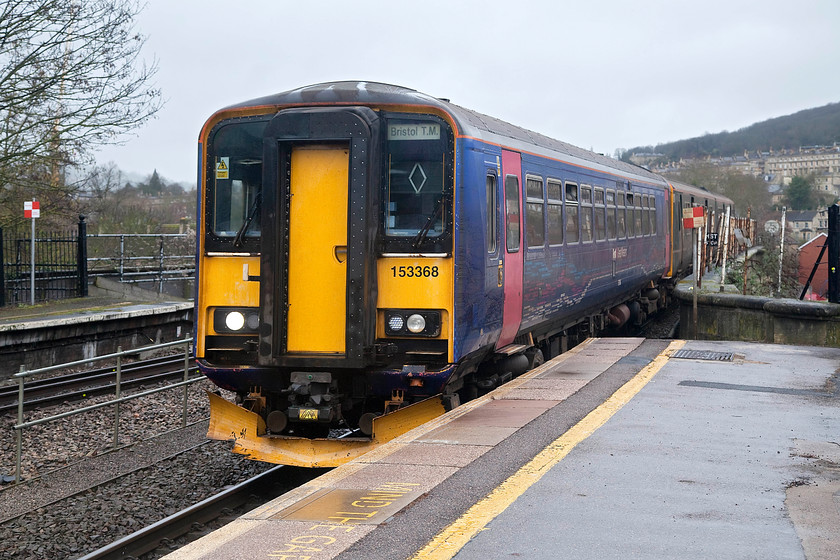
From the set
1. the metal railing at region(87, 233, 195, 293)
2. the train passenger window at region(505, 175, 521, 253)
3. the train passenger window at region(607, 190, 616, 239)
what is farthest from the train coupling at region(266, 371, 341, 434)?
the metal railing at region(87, 233, 195, 293)

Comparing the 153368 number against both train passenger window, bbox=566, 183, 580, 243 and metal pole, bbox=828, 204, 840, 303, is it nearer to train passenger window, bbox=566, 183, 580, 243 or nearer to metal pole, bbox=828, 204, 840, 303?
train passenger window, bbox=566, 183, 580, 243

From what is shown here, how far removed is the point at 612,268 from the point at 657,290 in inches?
304

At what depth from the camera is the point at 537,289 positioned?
10109 mm

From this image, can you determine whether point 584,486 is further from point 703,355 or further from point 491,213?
point 703,355

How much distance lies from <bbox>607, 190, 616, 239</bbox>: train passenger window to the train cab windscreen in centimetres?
712

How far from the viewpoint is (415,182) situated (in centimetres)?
753

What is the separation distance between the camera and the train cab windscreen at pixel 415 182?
294 inches

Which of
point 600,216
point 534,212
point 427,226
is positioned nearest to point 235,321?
point 427,226

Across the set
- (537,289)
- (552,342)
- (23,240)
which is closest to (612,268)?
(552,342)

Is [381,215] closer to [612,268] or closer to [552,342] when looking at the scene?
[552,342]

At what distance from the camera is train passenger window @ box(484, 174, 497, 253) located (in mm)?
8227

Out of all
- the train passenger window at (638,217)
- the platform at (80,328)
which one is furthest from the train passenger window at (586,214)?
the platform at (80,328)

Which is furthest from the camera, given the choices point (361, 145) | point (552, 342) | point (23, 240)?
point (23, 240)

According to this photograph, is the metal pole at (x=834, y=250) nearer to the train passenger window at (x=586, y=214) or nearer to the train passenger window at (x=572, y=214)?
the train passenger window at (x=586, y=214)
